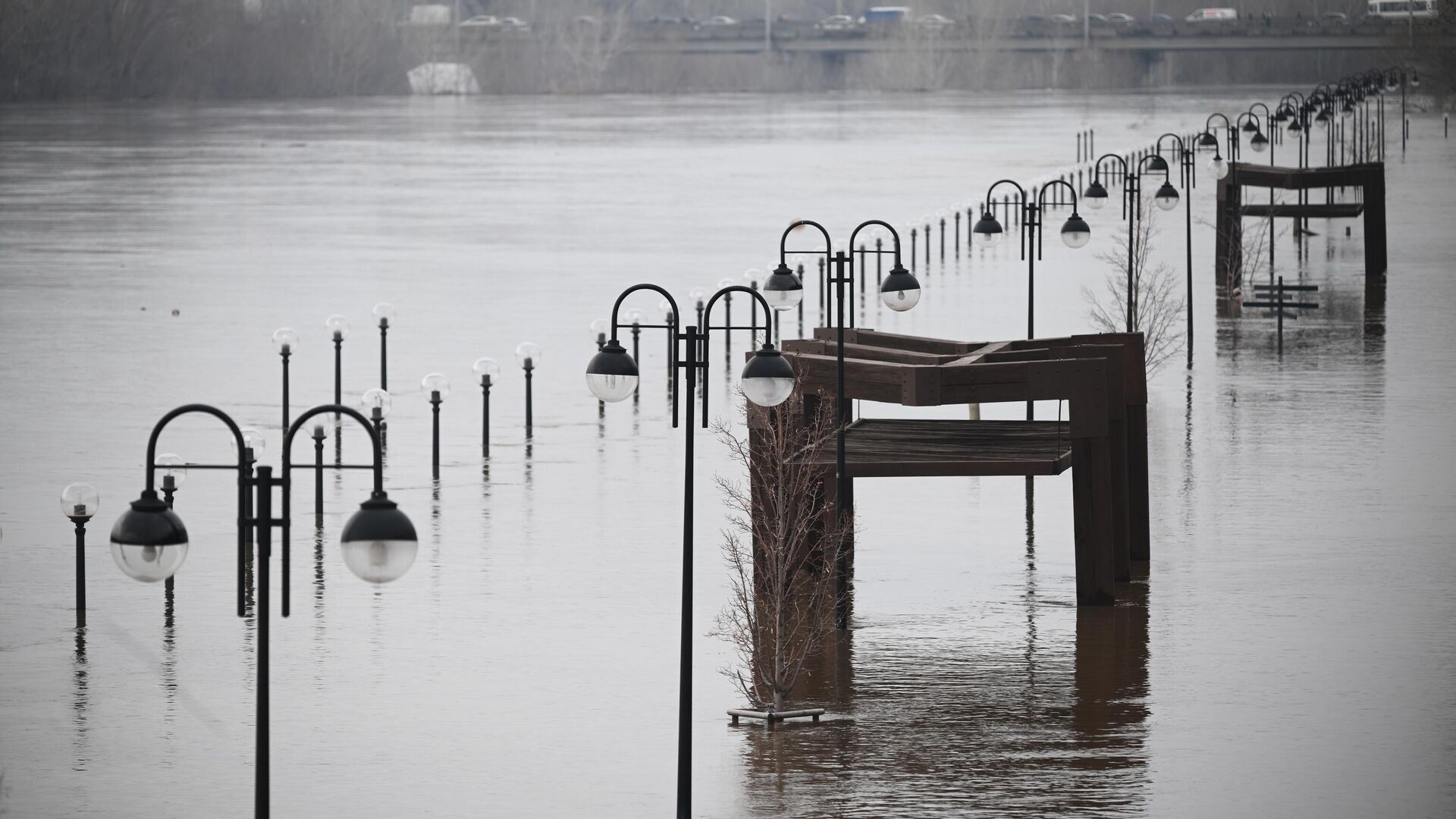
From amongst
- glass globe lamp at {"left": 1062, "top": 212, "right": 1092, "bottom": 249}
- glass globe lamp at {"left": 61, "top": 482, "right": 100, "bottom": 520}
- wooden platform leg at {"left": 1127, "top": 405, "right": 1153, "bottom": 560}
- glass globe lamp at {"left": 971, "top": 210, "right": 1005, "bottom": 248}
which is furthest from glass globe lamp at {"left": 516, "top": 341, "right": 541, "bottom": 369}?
glass globe lamp at {"left": 61, "top": 482, "right": 100, "bottom": 520}

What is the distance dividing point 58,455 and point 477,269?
30.9 m

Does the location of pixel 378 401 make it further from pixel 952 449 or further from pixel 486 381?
pixel 952 449

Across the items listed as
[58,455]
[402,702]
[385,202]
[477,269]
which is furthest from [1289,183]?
[385,202]

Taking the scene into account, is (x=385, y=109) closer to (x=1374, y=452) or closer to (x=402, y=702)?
(x=1374, y=452)

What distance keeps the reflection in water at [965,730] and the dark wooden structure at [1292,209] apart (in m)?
30.3

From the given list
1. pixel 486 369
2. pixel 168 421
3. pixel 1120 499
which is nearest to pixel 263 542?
pixel 168 421

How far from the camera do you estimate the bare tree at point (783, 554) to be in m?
19.6

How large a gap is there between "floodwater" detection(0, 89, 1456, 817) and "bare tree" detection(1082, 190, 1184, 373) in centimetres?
78

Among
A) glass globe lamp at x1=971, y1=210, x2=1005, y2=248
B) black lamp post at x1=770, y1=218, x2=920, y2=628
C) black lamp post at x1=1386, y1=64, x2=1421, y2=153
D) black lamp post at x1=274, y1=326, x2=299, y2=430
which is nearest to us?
black lamp post at x1=770, y1=218, x2=920, y2=628

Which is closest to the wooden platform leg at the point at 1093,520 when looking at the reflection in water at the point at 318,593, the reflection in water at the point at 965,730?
the reflection in water at the point at 965,730

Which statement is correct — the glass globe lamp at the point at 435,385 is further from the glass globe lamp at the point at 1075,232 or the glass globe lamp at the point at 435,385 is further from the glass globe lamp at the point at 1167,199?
the glass globe lamp at the point at 1167,199

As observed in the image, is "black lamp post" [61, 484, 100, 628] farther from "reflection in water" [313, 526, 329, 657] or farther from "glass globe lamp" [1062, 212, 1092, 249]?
"glass globe lamp" [1062, 212, 1092, 249]

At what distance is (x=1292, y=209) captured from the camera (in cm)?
5516

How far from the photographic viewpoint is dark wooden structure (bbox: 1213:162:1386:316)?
169 ft
